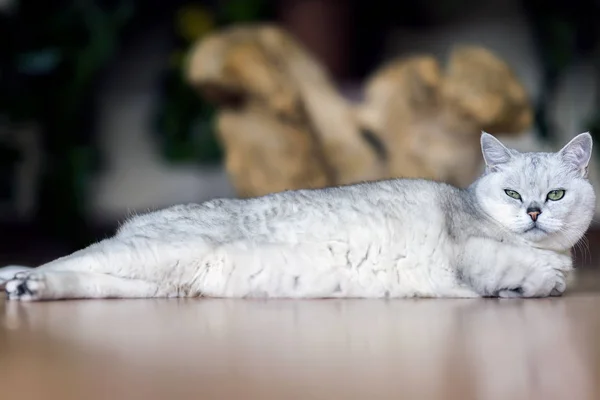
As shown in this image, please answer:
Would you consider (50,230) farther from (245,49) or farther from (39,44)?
(245,49)

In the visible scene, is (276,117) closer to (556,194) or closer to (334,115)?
(334,115)

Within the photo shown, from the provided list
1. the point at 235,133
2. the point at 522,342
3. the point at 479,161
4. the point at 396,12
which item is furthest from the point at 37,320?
the point at 396,12

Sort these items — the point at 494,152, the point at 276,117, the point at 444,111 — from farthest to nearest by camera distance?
the point at 276,117 < the point at 444,111 < the point at 494,152

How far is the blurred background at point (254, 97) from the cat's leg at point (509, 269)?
5.81 feet

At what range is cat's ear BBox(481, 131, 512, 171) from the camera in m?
2.19

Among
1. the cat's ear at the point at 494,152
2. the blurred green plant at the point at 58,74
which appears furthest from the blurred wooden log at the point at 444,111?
the blurred green plant at the point at 58,74

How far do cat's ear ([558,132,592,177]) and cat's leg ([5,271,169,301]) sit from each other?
108 centimetres

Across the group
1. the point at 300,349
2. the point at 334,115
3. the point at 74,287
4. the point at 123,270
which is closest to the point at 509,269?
the point at 300,349

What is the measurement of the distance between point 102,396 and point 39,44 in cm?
431

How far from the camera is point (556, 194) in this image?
210 cm

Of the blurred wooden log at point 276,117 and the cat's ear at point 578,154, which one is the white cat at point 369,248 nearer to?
the cat's ear at point 578,154

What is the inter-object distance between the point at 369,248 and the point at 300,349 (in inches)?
28.0

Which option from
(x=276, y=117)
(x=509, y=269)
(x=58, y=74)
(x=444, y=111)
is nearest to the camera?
(x=509, y=269)

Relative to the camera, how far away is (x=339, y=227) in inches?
82.8
